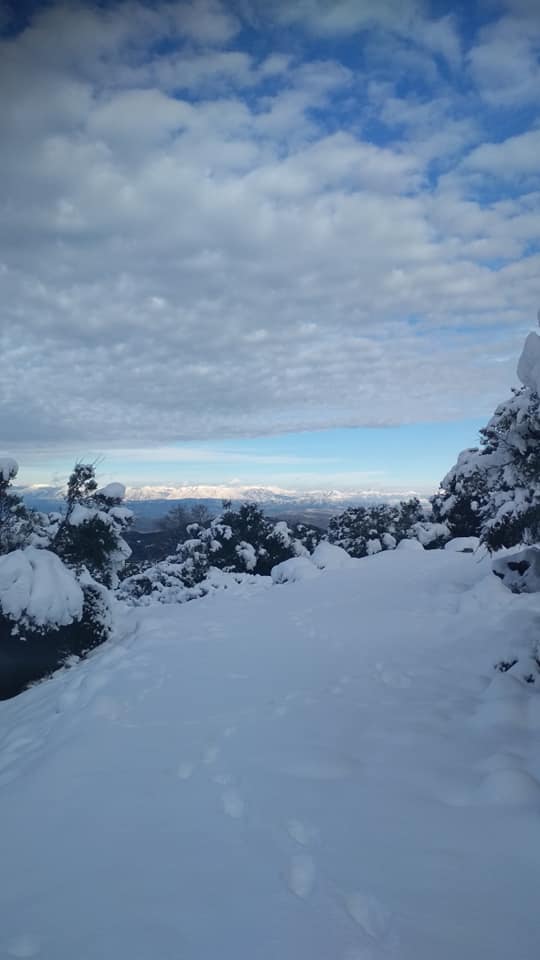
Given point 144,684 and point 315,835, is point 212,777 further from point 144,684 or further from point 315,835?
point 144,684

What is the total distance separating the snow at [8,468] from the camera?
9062 millimetres

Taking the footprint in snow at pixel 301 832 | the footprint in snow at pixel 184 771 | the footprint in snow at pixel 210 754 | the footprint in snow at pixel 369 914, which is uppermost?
the footprint in snow at pixel 369 914

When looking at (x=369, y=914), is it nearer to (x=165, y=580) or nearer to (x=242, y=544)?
(x=242, y=544)

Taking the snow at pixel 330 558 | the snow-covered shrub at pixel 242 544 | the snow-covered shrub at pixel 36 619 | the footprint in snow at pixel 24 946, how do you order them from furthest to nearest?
1. the snow-covered shrub at pixel 242 544
2. the snow at pixel 330 558
3. the snow-covered shrub at pixel 36 619
4. the footprint in snow at pixel 24 946

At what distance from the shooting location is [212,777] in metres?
3.42

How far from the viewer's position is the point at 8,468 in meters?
9.12

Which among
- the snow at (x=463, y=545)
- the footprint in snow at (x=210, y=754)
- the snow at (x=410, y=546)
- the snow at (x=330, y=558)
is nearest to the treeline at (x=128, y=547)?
the snow at (x=463, y=545)

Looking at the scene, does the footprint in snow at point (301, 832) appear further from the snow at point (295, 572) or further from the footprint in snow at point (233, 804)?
the snow at point (295, 572)

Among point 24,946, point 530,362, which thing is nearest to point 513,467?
point 530,362

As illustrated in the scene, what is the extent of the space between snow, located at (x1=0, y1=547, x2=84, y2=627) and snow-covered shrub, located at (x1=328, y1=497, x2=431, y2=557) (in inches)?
652

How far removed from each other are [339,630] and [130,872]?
591 cm

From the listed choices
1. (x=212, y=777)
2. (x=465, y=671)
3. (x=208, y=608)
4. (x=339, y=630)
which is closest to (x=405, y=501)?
(x=208, y=608)

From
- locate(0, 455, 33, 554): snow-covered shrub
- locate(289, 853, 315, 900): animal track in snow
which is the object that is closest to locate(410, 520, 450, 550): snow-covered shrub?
locate(0, 455, 33, 554): snow-covered shrub

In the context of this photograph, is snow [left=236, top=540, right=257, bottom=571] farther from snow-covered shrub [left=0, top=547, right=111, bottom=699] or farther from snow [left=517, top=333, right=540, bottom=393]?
snow [left=517, top=333, right=540, bottom=393]
